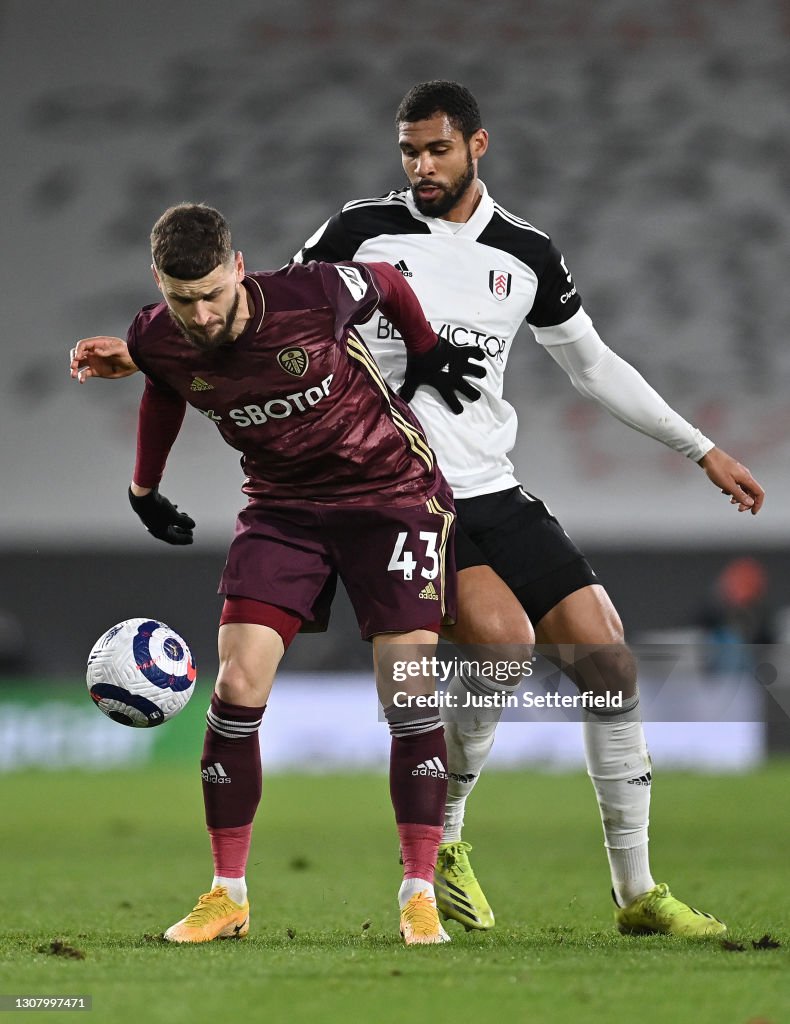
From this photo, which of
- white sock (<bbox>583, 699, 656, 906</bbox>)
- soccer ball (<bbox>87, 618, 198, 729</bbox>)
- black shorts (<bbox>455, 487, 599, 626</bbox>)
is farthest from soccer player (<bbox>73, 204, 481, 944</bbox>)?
white sock (<bbox>583, 699, 656, 906</bbox>)

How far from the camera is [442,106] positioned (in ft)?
15.9

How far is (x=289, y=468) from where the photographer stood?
172 inches

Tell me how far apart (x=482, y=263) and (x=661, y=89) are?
15.1 m

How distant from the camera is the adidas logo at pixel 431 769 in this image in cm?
426

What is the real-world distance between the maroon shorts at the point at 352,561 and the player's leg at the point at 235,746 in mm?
78

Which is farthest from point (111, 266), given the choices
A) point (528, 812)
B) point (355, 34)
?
point (528, 812)

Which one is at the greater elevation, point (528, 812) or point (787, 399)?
point (787, 399)

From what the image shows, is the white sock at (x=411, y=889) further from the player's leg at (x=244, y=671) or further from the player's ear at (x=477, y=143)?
the player's ear at (x=477, y=143)

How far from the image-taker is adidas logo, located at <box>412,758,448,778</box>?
4.26m

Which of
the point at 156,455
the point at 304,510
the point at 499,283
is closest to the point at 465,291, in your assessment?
the point at 499,283

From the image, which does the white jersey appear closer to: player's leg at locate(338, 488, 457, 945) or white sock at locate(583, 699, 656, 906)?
player's leg at locate(338, 488, 457, 945)

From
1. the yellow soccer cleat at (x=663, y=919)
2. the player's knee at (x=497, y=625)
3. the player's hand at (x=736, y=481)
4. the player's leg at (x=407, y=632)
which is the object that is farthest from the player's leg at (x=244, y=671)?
the player's hand at (x=736, y=481)

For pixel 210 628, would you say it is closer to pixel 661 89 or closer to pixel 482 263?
pixel 661 89

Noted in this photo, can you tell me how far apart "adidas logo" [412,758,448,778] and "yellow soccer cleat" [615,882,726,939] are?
0.80m
